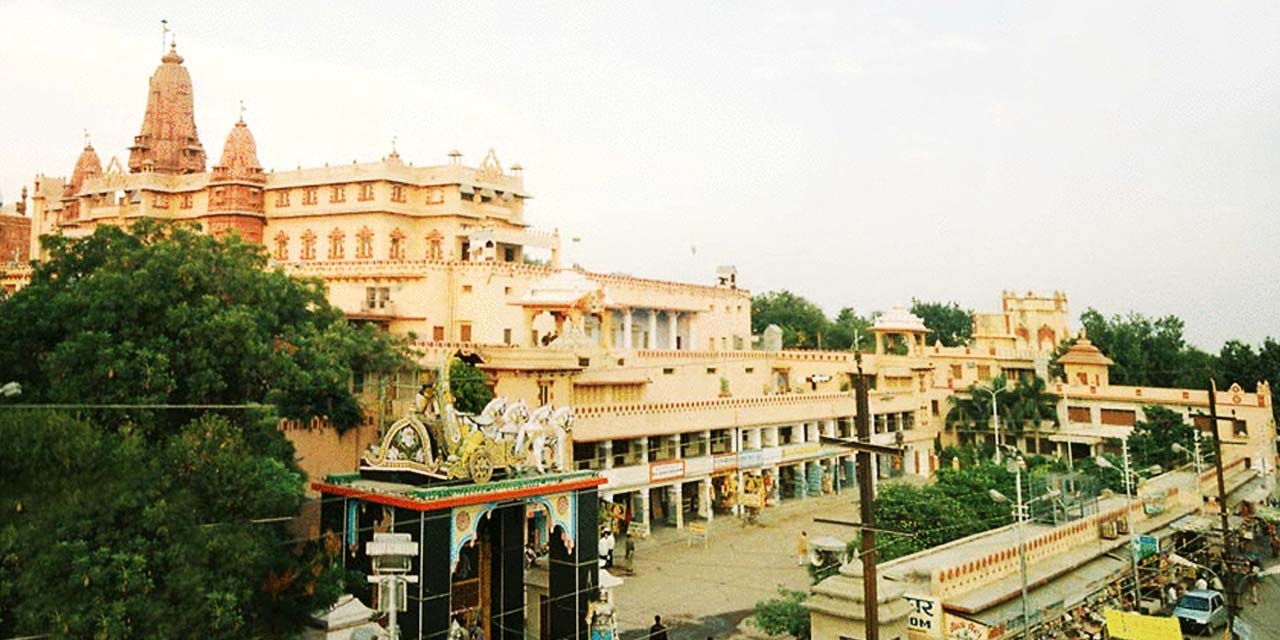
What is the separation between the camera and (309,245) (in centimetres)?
5025

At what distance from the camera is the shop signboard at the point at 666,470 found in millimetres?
36125

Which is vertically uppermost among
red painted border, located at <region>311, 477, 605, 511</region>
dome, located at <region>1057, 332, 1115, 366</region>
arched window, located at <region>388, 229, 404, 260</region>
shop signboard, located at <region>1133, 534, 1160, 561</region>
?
arched window, located at <region>388, 229, 404, 260</region>

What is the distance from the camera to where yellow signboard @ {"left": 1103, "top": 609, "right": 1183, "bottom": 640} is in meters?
16.6

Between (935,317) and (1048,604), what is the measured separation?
82635mm

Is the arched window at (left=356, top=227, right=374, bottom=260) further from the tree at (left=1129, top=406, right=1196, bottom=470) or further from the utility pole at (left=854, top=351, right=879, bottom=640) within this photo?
the utility pole at (left=854, top=351, right=879, bottom=640)

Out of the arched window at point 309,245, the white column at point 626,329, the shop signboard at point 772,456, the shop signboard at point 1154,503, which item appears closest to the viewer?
the shop signboard at point 1154,503

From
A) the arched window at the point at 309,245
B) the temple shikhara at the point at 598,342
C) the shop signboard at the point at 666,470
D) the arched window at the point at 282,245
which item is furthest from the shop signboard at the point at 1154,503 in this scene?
the arched window at the point at 282,245

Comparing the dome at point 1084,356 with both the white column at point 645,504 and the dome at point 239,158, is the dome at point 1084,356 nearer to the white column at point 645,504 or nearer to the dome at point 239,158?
the white column at point 645,504

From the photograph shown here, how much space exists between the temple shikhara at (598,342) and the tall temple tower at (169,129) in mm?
120

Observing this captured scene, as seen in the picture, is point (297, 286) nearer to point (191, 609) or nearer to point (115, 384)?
point (115, 384)

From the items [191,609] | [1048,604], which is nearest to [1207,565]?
[1048,604]

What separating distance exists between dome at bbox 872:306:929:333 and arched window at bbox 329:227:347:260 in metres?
31.4

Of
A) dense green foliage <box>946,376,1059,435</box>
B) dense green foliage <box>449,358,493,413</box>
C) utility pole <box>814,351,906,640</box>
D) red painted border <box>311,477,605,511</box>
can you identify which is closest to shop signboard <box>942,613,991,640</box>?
utility pole <box>814,351,906,640</box>

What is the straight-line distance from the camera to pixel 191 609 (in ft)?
44.3
